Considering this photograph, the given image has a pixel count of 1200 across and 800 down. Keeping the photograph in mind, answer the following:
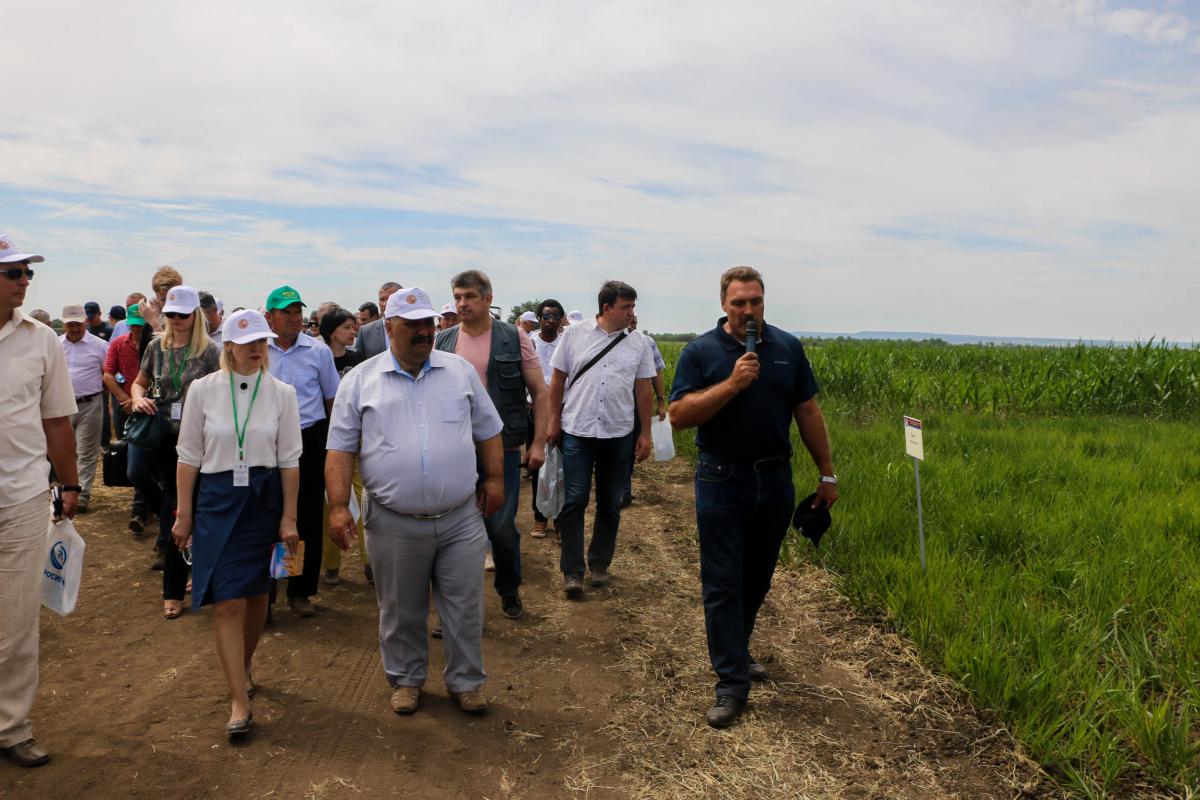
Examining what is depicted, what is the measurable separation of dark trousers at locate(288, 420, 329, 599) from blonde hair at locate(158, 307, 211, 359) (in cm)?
83

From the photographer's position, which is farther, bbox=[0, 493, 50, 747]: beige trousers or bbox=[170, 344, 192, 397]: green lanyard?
bbox=[170, 344, 192, 397]: green lanyard

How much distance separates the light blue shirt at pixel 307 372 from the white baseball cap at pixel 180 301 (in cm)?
52

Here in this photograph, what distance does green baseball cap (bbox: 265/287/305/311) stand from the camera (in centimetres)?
522

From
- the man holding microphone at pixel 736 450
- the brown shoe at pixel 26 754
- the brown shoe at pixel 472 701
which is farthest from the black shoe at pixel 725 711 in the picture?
the brown shoe at pixel 26 754

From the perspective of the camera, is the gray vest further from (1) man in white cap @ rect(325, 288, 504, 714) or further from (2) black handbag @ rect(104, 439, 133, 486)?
(2) black handbag @ rect(104, 439, 133, 486)

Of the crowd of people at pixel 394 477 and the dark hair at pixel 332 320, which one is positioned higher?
the dark hair at pixel 332 320

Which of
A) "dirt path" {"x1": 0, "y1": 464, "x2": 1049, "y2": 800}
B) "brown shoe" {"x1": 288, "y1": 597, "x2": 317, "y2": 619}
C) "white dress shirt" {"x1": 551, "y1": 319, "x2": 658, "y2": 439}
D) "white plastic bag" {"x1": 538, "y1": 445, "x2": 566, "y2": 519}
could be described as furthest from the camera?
"white plastic bag" {"x1": 538, "y1": 445, "x2": 566, "y2": 519}

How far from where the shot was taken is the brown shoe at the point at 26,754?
3.56m

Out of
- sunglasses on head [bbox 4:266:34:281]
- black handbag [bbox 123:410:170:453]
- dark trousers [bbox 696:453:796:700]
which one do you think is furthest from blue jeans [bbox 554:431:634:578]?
sunglasses on head [bbox 4:266:34:281]

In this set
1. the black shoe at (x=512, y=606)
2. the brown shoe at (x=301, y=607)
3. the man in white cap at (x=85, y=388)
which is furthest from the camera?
the man in white cap at (x=85, y=388)

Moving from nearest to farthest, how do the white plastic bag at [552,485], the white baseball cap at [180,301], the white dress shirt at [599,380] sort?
the white baseball cap at [180,301] < the white dress shirt at [599,380] < the white plastic bag at [552,485]

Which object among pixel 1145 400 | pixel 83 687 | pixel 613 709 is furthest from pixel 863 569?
pixel 1145 400

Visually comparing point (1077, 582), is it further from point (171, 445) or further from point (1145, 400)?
point (1145, 400)

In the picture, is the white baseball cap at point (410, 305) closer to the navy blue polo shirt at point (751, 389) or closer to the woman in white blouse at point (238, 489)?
the woman in white blouse at point (238, 489)
